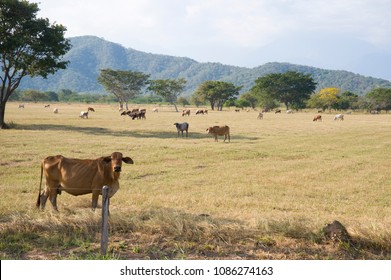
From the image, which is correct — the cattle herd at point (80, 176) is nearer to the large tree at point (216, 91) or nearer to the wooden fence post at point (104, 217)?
the wooden fence post at point (104, 217)

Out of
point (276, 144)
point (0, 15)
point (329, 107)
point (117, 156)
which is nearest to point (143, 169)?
point (117, 156)

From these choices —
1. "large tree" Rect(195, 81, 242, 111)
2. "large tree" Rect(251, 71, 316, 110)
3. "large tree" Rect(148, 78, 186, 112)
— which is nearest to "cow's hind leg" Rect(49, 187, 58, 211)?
"large tree" Rect(148, 78, 186, 112)

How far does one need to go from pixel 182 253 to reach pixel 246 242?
1.09 m

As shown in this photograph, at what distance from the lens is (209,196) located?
34.3ft

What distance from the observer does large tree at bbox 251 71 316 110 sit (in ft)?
326

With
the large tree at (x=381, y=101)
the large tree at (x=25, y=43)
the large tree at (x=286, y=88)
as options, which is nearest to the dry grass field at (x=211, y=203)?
the large tree at (x=25, y=43)

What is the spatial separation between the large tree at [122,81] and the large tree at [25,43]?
2427 inches

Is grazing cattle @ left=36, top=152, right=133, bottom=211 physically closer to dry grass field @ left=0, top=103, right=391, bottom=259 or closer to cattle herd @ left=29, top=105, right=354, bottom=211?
cattle herd @ left=29, top=105, right=354, bottom=211

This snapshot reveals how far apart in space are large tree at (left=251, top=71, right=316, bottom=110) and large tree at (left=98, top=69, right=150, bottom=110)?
3231 centimetres

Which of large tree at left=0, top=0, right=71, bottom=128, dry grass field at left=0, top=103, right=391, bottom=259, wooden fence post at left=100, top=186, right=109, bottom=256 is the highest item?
large tree at left=0, top=0, right=71, bottom=128

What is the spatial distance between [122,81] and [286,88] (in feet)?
145

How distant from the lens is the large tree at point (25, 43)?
2848 centimetres

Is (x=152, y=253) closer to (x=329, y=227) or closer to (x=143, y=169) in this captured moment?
(x=329, y=227)

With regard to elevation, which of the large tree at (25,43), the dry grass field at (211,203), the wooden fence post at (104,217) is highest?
the large tree at (25,43)
